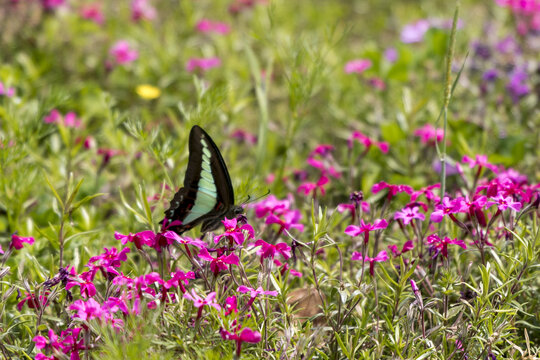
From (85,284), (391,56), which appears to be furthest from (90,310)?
(391,56)

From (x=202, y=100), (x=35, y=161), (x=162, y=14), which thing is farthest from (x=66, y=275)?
(x=162, y=14)

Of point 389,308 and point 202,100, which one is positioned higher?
point 202,100

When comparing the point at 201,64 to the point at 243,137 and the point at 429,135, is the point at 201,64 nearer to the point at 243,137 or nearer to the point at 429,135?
the point at 243,137

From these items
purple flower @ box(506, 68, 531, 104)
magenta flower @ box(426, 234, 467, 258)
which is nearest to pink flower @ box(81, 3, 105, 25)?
purple flower @ box(506, 68, 531, 104)

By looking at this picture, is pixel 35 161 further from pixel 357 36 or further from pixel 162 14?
pixel 357 36

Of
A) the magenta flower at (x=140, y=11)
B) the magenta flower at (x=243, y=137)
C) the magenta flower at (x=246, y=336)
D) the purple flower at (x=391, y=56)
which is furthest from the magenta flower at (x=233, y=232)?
the magenta flower at (x=140, y=11)

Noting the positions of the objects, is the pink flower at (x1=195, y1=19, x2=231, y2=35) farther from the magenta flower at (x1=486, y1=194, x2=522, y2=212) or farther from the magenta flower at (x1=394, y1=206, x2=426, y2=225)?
the magenta flower at (x1=486, y1=194, x2=522, y2=212)
